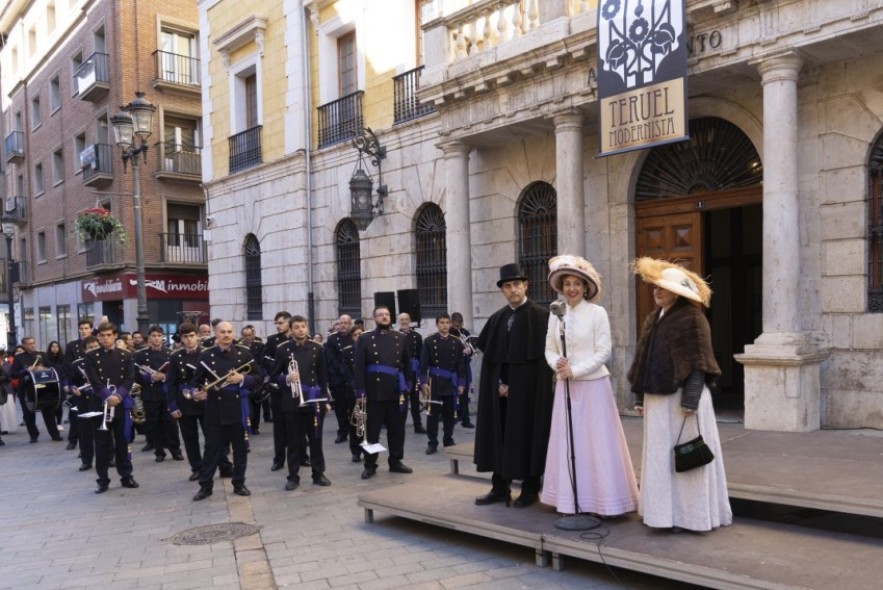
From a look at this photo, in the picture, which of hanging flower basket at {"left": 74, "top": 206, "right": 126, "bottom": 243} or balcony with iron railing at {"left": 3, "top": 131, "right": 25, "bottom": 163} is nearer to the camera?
hanging flower basket at {"left": 74, "top": 206, "right": 126, "bottom": 243}

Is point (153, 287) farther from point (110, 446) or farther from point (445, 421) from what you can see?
point (445, 421)

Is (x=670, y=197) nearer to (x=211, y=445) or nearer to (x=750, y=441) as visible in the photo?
(x=750, y=441)

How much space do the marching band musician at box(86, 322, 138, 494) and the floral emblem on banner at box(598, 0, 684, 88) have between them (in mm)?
7094

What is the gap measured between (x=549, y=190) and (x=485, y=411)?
7109 mm

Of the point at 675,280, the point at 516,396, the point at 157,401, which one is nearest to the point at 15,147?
the point at 157,401

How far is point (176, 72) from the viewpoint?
28.2m

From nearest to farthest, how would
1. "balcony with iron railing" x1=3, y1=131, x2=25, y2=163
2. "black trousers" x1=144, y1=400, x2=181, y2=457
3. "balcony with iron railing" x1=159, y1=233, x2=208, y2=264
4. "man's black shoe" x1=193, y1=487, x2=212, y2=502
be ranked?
"man's black shoe" x1=193, y1=487, x2=212, y2=502 < "black trousers" x1=144, y1=400, x2=181, y2=457 < "balcony with iron railing" x1=159, y1=233, x2=208, y2=264 < "balcony with iron railing" x1=3, y1=131, x2=25, y2=163

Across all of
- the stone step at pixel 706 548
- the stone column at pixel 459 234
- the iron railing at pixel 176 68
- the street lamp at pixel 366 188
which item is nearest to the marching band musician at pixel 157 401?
the stone column at pixel 459 234

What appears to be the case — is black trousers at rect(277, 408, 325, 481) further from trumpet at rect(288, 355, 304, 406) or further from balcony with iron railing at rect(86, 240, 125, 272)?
balcony with iron railing at rect(86, 240, 125, 272)

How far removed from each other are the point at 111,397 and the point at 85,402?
35.9 inches

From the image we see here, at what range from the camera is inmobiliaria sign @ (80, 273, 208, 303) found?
27.2 meters

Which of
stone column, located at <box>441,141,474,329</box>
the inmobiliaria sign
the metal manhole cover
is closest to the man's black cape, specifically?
the metal manhole cover

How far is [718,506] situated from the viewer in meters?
5.20

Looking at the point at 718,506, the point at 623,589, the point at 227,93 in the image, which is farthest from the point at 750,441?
the point at 227,93
